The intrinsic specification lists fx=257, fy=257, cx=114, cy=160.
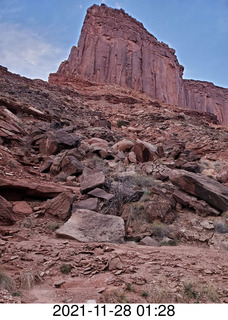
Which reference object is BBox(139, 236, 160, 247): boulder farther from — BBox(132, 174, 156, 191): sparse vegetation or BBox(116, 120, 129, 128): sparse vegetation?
BBox(116, 120, 129, 128): sparse vegetation

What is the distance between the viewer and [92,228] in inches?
228

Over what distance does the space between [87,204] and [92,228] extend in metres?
1.26

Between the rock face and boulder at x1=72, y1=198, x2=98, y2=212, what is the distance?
33.3m

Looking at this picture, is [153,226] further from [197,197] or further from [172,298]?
[172,298]

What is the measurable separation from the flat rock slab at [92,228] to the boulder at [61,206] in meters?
0.52

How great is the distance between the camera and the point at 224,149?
1550 centimetres

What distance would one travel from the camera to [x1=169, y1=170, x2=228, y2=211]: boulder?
7.59 meters

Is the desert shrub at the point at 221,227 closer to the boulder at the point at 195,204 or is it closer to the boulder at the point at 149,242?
the boulder at the point at 195,204

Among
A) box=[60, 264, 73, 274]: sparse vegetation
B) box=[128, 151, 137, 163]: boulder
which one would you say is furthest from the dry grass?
box=[128, 151, 137, 163]: boulder

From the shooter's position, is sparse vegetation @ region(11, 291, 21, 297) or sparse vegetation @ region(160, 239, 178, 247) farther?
sparse vegetation @ region(160, 239, 178, 247)

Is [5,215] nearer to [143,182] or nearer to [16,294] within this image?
[16,294]

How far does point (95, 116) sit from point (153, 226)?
62.0ft

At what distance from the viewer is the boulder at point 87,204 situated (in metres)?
6.84

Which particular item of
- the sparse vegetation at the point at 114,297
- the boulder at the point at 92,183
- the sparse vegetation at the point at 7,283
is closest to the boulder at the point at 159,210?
the boulder at the point at 92,183
